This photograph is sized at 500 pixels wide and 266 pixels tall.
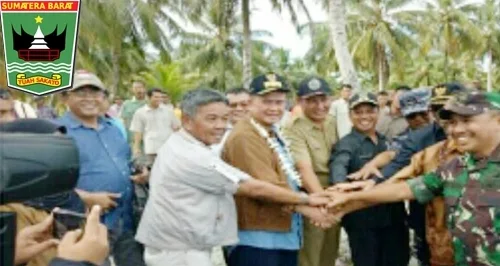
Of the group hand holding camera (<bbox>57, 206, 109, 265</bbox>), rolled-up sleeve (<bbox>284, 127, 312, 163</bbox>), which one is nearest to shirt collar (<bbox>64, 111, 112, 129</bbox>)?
rolled-up sleeve (<bbox>284, 127, 312, 163</bbox>)

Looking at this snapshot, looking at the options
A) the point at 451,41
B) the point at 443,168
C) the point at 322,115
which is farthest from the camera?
the point at 451,41

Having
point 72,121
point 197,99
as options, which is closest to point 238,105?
point 72,121

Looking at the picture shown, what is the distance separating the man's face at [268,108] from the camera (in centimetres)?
396

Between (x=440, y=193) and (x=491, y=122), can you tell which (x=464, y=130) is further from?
(x=440, y=193)

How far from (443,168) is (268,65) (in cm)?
3582

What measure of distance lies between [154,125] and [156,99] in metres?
0.36

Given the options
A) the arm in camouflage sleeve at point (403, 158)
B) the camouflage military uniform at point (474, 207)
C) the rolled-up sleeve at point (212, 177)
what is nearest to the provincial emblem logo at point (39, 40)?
the arm in camouflage sleeve at point (403, 158)

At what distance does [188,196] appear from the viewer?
337 centimetres

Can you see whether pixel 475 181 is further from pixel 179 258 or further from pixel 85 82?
pixel 85 82

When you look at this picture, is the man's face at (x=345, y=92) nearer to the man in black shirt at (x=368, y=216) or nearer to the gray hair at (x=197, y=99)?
the man in black shirt at (x=368, y=216)

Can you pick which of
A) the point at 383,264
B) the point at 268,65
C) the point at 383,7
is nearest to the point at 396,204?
the point at 383,264

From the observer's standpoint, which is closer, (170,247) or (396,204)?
(170,247)

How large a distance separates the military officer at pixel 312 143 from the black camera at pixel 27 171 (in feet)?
9.49

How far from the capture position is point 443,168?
330 cm
